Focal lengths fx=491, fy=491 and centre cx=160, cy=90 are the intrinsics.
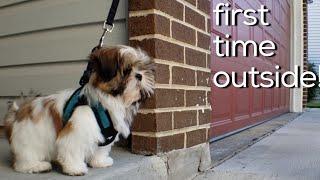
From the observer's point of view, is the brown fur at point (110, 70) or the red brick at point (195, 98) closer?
the brown fur at point (110, 70)

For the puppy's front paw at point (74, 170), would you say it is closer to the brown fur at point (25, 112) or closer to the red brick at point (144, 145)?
the brown fur at point (25, 112)

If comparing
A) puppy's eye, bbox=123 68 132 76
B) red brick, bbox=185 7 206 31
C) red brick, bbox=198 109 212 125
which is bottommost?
red brick, bbox=198 109 212 125

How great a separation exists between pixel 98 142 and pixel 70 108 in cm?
24

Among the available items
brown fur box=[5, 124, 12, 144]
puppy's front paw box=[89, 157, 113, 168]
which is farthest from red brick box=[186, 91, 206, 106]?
brown fur box=[5, 124, 12, 144]

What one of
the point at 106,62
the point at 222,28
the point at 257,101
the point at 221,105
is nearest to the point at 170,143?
the point at 106,62

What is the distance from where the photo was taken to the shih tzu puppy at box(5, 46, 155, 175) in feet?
8.01

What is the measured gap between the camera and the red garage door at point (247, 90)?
19.6ft

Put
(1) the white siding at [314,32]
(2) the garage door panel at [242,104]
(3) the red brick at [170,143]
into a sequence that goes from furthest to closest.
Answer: (1) the white siding at [314,32] → (2) the garage door panel at [242,104] → (3) the red brick at [170,143]

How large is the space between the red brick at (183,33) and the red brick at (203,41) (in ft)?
0.43

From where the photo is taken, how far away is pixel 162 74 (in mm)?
3275

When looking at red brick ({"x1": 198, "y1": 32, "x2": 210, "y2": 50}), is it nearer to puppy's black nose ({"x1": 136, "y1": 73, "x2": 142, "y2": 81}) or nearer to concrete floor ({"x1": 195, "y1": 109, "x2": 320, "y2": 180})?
concrete floor ({"x1": 195, "y1": 109, "x2": 320, "y2": 180})

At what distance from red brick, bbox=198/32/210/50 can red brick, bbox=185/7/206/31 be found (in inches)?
2.5

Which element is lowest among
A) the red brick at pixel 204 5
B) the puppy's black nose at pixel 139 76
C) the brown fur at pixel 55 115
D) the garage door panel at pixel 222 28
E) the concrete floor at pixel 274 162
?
the concrete floor at pixel 274 162

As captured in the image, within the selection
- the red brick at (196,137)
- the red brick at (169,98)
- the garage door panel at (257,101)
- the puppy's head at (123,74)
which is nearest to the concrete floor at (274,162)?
the red brick at (196,137)
